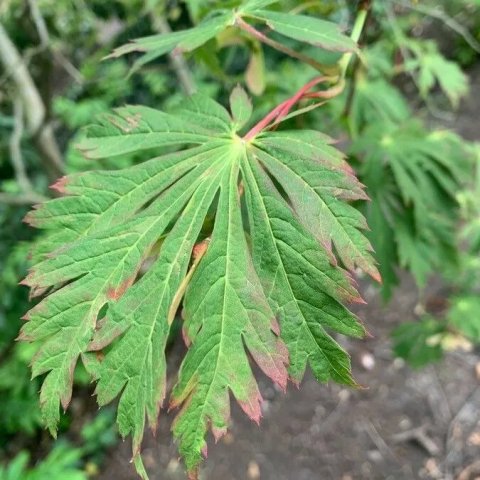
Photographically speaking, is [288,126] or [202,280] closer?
[202,280]

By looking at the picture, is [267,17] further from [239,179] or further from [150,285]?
[150,285]

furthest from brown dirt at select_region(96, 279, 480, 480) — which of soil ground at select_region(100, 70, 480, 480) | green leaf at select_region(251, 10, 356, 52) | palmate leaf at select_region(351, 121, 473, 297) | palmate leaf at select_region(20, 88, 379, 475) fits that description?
green leaf at select_region(251, 10, 356, 52)

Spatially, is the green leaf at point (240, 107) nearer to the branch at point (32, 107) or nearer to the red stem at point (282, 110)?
the red stem at point (282, 110)

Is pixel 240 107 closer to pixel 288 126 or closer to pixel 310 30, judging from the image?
pixel 310 30

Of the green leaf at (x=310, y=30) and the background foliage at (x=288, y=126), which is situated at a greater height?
the green leaf at (x=310, y=30)

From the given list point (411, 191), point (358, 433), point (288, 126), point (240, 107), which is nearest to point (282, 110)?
point (240, 107)

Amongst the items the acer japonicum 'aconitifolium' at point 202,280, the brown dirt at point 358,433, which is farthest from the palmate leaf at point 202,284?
the brown dirt at point 358,433
